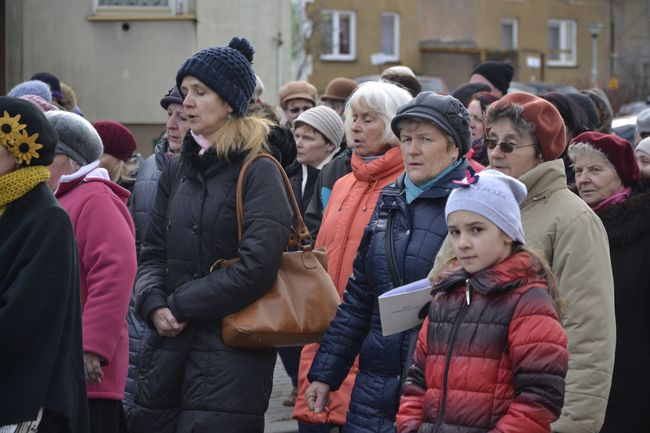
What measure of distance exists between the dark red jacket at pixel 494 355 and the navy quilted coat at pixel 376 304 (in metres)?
0.65

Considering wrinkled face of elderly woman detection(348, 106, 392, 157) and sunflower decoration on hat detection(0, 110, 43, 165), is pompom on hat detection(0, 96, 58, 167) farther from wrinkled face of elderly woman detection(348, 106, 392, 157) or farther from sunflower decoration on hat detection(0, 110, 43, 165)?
wrinkled face of elderly woman detection(348, 106, 392, 157)

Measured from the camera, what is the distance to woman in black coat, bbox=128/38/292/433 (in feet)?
17.3

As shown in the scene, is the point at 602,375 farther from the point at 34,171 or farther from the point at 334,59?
the point at 334,59

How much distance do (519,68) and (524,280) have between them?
43.2 metres

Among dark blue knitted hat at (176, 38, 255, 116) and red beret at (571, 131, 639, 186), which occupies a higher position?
dark blue knitted hat at (176, 38, 255, 116)

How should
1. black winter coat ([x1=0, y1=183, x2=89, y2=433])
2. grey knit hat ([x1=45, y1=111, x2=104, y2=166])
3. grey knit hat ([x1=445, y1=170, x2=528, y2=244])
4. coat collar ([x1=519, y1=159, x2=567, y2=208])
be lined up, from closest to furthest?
grey knit hat ([x1=445, y1=170, x2=528, y2=244])
black winter coat ([x1=0, y1=183, x2=89, y2=433])
coat collar ([x1=519, y1=159, x2=567, y2=208])
grey knit hat ([x1=45, y1=111, x2=104, y2=166])

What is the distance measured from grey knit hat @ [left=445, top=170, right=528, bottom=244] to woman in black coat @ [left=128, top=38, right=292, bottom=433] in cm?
117

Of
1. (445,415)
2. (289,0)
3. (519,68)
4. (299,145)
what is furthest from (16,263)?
(519,68)

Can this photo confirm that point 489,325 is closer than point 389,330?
Yes

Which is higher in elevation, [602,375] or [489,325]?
[489,325]

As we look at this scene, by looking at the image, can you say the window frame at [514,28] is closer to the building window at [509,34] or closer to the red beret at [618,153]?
the building window at [509,34]

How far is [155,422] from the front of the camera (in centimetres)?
538

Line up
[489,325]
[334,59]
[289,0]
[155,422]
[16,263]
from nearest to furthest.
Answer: [489,325] < [16,263] < [155,422] < [289,0] < [334,59]

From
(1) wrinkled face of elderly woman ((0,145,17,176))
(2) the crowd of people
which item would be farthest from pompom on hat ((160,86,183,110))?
(1) wrinkled face of elderly woman ((0,145,17,176))
